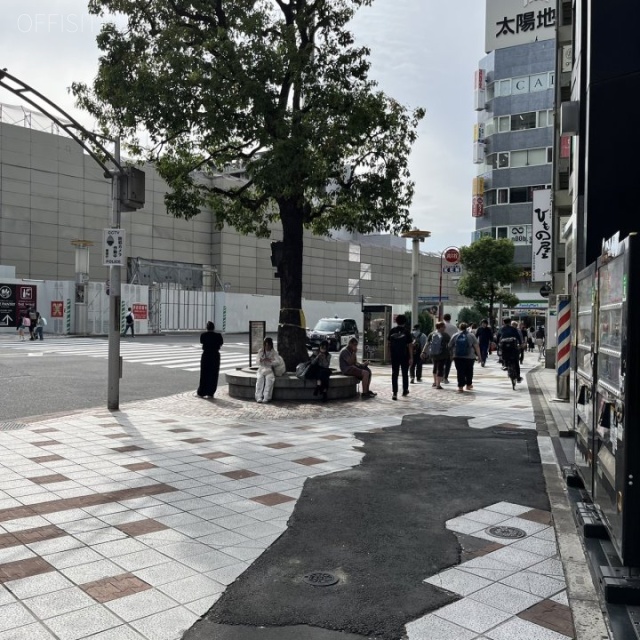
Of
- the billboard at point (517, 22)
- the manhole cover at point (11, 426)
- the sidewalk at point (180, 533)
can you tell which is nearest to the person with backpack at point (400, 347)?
the sidewalk at point (180, 533)

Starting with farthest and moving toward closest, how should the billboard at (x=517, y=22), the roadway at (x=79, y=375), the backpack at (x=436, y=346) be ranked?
the billboard at (x=517, y=22) < the backpack at (x=436, y=346) < the roadway at (x=79, y=375)

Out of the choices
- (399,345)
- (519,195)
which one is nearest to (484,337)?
(399,345)

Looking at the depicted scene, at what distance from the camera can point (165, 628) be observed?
11.6 ft

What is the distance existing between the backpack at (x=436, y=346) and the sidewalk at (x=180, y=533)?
5.53 metres

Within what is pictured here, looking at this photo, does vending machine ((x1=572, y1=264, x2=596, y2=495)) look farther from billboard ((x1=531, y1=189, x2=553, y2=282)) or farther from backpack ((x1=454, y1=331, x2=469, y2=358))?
billboard ((x1=531, y1=189, x2=553, y2=282))

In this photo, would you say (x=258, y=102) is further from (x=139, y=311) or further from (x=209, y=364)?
(x=139, y=311)

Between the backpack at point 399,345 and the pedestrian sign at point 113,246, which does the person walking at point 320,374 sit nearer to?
the backpack at point 399,345

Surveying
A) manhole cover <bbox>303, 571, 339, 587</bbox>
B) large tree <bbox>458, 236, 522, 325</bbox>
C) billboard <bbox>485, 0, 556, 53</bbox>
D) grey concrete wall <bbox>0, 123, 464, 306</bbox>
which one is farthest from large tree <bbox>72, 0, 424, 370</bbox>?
billboard <bbox>485, 0, 556, 53</bbox>

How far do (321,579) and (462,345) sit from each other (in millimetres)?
11081

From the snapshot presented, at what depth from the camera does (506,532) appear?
5215 millimetres

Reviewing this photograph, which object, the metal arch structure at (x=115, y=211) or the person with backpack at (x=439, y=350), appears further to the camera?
the person with backpack at (x=439, y=350)

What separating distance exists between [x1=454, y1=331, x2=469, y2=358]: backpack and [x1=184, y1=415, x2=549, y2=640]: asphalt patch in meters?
5.98

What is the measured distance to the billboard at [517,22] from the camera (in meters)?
51.5

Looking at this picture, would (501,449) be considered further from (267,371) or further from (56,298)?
(56,298)
